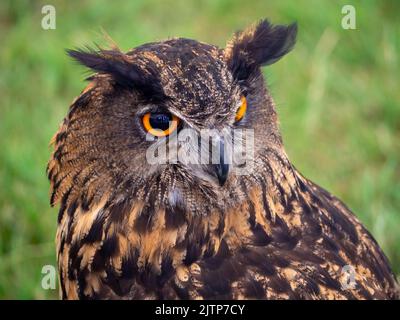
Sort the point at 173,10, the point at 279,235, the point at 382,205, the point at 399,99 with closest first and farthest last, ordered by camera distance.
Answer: the point at 279,235 → the point at 382,205 → the point at 399,99 → the point at 173,10

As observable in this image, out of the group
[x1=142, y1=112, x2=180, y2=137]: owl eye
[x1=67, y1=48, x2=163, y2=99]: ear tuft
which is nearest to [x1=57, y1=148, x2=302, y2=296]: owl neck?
[x1=142, y1=112, x2=180, y2=137]: owl eye

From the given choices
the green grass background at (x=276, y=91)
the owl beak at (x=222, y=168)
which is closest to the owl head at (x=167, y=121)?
the owl beak at (x=222, y=168)

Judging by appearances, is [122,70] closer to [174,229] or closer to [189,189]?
[189,189]

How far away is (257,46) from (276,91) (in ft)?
6.83

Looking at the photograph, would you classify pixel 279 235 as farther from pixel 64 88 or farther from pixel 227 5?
pixel 227 5

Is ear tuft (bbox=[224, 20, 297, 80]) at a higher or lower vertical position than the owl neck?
higher

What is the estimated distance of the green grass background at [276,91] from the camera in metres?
4.38

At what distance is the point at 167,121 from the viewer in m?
2.64

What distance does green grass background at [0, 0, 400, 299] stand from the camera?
4383 mm

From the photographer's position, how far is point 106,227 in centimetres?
280

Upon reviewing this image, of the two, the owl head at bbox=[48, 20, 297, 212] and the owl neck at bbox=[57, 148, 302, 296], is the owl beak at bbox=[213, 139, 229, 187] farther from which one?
the owl neck at bbox=[57, 148, 302, 296]

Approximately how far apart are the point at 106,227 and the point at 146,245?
0.59ft

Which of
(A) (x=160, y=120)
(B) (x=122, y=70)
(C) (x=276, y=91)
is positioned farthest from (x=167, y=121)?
(C) (x=276, y=91)

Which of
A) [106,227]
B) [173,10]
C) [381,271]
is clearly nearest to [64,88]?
[173,10]
